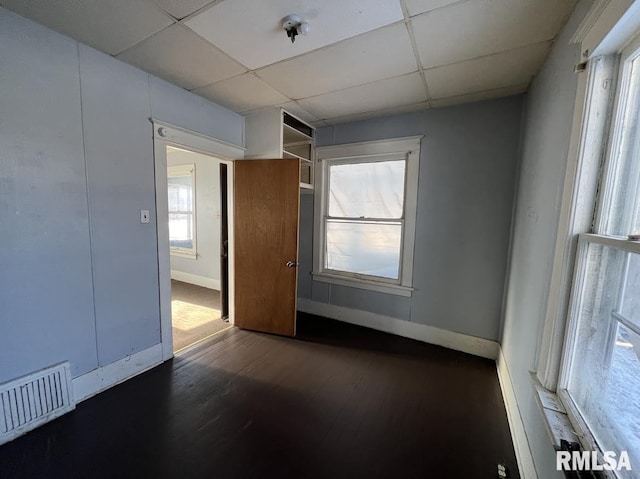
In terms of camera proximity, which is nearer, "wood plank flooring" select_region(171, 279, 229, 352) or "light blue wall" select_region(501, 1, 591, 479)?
"light blue wall" select_region(501, 1, 591, 479)

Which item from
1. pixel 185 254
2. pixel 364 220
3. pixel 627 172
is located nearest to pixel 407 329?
pixel 364 220

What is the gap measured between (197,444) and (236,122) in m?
2.91

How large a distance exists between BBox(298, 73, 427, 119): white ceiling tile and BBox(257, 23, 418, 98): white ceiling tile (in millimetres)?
101

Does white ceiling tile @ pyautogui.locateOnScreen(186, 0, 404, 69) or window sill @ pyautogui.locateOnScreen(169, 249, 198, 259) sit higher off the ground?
white ceiling tile @ pyautogui.locateOnScreen(186, 0, 404, 69)

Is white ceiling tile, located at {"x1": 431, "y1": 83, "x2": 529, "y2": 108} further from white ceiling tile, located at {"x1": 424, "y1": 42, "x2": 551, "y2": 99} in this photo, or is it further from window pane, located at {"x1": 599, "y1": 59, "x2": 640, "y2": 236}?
window pane, located at {"x1": 599, "y1": 59, "x2": 640, "y2": 236}

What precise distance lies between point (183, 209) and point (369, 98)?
405cm

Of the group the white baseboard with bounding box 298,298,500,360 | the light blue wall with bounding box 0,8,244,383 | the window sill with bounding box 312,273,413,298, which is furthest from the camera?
the window sill with bounding box 312,273,413,298

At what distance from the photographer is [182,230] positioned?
5.02 m

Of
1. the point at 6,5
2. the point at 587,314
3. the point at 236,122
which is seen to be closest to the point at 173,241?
the point at 236,122

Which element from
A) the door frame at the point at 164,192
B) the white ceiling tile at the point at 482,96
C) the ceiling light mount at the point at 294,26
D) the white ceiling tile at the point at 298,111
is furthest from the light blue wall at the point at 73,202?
the white ceiling tile at the point at 482,96

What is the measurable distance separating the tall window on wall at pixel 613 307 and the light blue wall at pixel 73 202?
2798 millimetres

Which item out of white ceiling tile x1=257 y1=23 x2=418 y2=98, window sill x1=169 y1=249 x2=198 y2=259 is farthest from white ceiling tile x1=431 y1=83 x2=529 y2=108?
window sill x1=169 y1=249 x2=198 y2=259

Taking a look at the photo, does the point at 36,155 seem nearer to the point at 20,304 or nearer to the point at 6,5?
the point at 6,5

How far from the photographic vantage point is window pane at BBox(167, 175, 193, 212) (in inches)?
190
